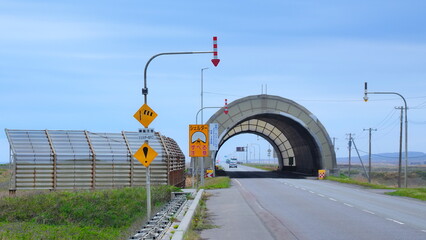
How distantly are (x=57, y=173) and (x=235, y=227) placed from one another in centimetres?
1819

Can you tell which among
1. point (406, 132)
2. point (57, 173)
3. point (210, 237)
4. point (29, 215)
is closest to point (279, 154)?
point (406, 132)

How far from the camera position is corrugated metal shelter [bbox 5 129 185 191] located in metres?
30.4

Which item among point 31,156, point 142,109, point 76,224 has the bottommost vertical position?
point 76,224

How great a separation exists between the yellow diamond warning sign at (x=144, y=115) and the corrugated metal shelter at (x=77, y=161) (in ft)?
42.9

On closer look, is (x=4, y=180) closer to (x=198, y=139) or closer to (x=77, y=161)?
(x=77, y=161)

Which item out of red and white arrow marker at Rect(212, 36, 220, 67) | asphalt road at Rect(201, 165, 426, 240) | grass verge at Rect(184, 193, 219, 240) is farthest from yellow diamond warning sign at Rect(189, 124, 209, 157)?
grass verge at Rect(184, 193, 219, 240)

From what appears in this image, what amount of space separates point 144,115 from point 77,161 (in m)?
15.0

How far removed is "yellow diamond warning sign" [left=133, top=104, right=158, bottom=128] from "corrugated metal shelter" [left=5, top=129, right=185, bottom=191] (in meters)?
13.1

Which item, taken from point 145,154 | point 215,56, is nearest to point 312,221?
point 145,154

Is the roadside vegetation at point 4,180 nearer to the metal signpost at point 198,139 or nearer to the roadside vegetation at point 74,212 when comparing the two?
the roadside vegetation at point 74,212

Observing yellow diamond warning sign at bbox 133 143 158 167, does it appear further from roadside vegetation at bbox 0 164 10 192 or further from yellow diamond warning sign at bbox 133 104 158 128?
roadside vegetation at bbox 0 164 10 192

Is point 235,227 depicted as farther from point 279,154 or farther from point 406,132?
point 279,154

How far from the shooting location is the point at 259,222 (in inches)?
648

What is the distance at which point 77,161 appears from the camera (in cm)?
3122
